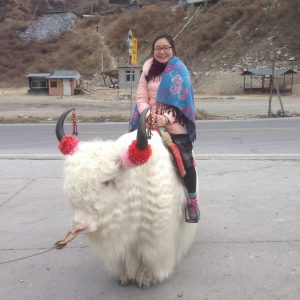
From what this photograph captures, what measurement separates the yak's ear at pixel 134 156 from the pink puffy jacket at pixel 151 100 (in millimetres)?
739

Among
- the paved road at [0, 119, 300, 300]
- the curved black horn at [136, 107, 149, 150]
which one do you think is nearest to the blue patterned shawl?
the curved black horn at [136, 107, 149, 150]

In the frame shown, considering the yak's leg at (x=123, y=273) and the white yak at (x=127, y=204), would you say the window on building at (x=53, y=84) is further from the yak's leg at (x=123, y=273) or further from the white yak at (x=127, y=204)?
the yak's leg at (x=123, y=273)

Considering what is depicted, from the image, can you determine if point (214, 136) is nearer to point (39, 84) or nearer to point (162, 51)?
point (162, 51)

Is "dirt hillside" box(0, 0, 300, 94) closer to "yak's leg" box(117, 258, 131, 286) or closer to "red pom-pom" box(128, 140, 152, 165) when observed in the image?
"yak's leg" box(117, 258, 131, 286)

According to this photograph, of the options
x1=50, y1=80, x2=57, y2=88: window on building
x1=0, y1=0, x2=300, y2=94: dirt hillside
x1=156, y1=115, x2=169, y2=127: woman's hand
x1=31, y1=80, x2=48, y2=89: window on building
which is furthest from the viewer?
x1=0, y1=0, x2=300, y2=94: dirt hillside

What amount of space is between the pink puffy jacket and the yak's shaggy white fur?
22 centimetres

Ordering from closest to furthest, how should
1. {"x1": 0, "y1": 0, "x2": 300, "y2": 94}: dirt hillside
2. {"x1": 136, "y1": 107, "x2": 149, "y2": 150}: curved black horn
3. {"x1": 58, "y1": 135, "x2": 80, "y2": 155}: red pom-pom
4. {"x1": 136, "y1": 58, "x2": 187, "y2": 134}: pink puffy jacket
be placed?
1. {"x1": 136, "y1": 107, "x2": 149, "y2": 150}: curved black horn
2. {"x1": 58, "y1": 135, "x2": 80, "y2": 155}: red pom-pom
3. {"x1": 136, "y1": 58, "x2": 187, "y2": 134}: pink puffy jacket
4. {"x1": 0, "y1": 0, "x2": 300, "y2": 94}: dirt hillside

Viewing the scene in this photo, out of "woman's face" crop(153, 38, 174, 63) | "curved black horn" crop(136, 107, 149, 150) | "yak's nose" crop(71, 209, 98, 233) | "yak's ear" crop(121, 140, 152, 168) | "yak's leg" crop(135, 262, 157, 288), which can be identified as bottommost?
"yak's leg" crop(135, 262, 157, 288)

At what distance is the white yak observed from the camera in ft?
9.16

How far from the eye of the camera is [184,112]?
3.52 metres

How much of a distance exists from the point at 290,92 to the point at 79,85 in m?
17.7

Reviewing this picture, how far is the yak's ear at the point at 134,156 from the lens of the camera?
9.07ft

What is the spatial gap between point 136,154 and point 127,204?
Result: 1.34 ft

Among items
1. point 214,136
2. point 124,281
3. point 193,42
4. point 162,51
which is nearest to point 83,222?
point 124,281
